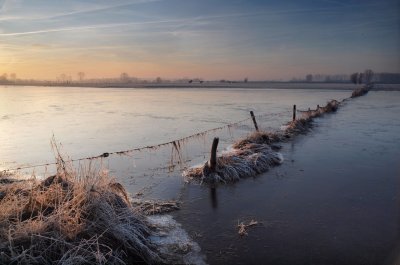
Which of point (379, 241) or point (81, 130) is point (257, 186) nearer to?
point (379, 241)

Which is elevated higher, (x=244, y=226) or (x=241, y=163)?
(x=241, y=163)

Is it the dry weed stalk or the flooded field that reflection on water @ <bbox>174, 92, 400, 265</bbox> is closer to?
the flooded field

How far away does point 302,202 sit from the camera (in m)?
11.8

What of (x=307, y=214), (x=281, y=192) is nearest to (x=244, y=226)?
(x=307, y=214)

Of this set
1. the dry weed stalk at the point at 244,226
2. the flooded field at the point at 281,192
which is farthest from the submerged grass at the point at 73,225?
the dry weed stalk at the point at 244,226

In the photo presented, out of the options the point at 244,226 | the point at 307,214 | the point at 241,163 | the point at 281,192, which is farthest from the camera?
the point at 241,163

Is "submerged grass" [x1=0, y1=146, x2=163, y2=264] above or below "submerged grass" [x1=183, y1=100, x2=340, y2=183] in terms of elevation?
above

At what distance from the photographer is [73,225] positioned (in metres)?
7.65

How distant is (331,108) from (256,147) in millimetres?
30425

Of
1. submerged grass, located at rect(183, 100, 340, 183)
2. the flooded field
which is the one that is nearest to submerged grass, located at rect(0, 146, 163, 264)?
the flooded field

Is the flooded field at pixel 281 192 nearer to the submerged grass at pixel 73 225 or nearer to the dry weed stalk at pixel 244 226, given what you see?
the dry weed stalk at pixel 244 226

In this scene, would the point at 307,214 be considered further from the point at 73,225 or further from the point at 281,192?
the point at 73,225

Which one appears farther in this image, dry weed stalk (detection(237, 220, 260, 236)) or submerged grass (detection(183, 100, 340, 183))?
submerged grass (detection(183, 100, 340, 183))

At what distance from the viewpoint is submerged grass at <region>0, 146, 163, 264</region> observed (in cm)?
698
